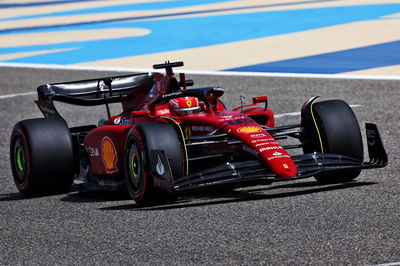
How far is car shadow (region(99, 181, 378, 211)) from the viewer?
8930 mm

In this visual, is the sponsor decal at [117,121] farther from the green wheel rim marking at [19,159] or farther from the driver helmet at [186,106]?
the green wheel rim marking at [19,159]

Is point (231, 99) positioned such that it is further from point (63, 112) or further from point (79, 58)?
point (79, 58)

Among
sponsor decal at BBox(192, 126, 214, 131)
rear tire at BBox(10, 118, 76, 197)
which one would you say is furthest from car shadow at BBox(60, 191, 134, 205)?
sponsor decal at BBox(192, 126, 214, 131)

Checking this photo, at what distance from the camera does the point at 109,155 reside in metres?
9.87

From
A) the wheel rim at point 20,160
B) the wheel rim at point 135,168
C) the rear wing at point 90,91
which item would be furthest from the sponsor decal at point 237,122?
the wheel rim at point 20,160

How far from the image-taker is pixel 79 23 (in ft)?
93.1

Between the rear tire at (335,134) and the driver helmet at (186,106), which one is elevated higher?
the driver helmet at (186,106)

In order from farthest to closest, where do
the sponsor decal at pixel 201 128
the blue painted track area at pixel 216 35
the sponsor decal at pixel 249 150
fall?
the blue painted track area at pixel 216 35
the sponsor decal at pixel 201 128
the sponsor decal at pixel 249 150

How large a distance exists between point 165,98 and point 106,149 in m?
0.76

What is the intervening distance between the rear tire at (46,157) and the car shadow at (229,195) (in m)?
1.07

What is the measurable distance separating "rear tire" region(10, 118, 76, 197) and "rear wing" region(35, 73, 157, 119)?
95 centimetres

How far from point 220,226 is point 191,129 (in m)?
1.88

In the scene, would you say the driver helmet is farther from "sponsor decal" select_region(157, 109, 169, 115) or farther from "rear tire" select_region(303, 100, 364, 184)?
"rear tire" select_region(303, 100, 364, 184)

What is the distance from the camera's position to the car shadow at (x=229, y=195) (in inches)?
352
